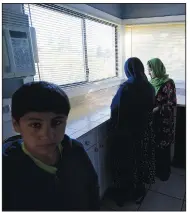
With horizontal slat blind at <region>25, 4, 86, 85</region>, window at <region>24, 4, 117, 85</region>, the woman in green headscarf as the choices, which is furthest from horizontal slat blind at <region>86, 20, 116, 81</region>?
the woman in green headscarf

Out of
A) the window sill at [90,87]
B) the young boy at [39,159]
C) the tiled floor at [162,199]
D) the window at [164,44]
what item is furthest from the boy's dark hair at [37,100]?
the window at [164,44]

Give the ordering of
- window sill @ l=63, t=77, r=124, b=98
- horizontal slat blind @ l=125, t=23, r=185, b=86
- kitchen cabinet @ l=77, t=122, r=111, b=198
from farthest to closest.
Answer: horizontal slat blind @ l=125, t=23, r=185, b=86
window sill @ l=63, t=77, r=124, b=98
kitchen cabinet @ l=77, t=122, r=111, b=198

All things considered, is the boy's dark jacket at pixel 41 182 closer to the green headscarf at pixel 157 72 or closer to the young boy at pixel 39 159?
the young boy at pixel 39 159

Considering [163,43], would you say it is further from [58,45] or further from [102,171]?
[102,171]

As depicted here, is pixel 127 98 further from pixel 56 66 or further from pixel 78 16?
pixel 78 16

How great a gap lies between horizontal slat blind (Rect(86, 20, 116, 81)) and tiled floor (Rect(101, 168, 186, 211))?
4.57 feet

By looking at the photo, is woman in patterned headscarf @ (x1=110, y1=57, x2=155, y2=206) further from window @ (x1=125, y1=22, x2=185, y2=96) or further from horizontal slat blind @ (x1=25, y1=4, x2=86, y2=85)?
window @ (x1=125, y1=22, x2=185, y2=96)

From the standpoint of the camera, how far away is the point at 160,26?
2.66m

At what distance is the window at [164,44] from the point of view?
8.64 ft

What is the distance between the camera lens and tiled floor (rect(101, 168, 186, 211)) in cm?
164

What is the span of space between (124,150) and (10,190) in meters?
1.10

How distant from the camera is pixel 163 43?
8.92 ft

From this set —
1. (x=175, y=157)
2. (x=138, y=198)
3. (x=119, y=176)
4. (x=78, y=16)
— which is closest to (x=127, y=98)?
(x=119, y=176)

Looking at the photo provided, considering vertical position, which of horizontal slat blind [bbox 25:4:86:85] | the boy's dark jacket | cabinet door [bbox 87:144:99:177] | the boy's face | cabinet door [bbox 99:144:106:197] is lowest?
cabinet door [bbox 99:144:106:197]
